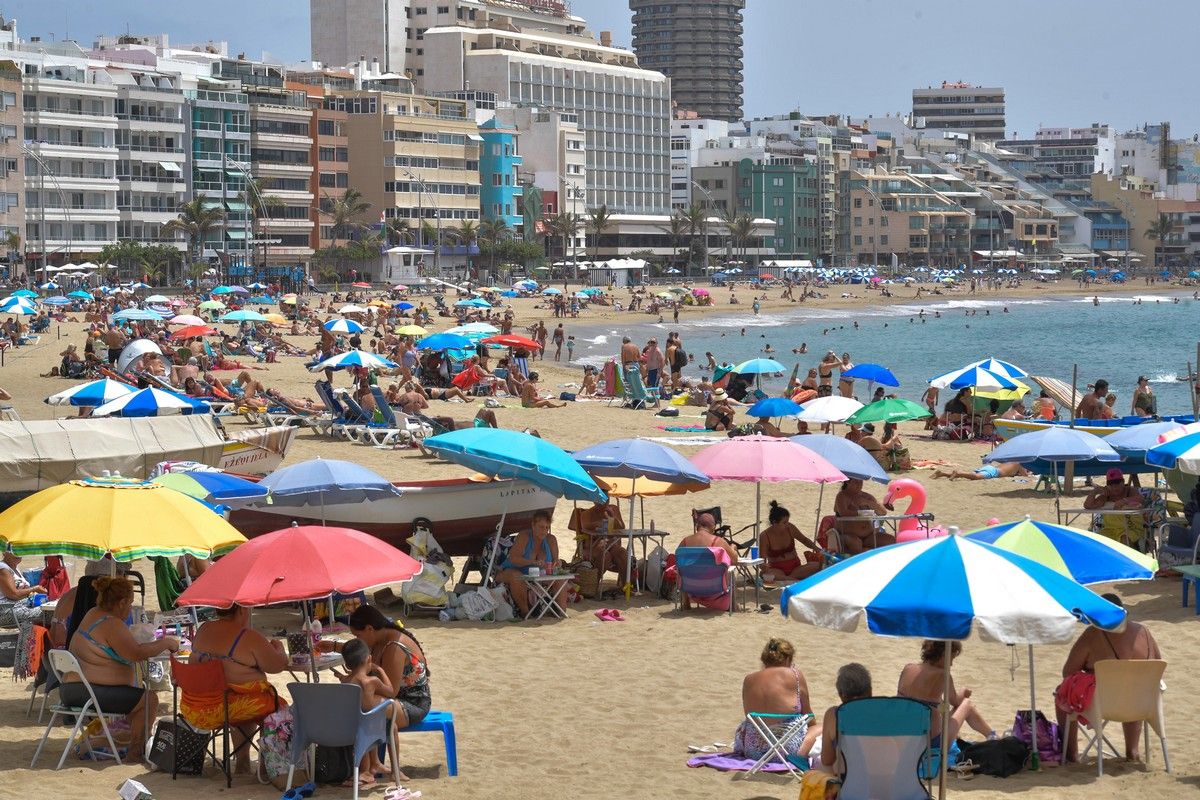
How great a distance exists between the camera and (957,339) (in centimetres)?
7475

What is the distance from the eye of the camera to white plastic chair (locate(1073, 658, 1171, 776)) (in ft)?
26.3

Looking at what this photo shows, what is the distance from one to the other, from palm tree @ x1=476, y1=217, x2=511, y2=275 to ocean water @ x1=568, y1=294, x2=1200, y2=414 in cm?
1862

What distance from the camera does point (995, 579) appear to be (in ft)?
22.3

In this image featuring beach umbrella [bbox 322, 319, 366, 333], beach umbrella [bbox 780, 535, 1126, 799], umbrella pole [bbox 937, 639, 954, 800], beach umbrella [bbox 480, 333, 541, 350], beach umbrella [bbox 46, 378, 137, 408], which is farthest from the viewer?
beach umbrella [bbox 322, 319, 366, 333]

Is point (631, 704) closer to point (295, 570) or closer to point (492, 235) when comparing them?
point (295, 570)

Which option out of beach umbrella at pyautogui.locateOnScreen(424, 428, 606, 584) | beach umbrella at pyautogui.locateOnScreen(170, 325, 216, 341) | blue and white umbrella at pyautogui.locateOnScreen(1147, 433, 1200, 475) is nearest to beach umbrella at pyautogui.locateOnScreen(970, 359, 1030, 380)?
blue and white umbrella at pyautogui.locateOnScreen(1147, 433, 1200, 475)

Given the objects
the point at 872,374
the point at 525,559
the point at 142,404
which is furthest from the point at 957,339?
the point at 525,559

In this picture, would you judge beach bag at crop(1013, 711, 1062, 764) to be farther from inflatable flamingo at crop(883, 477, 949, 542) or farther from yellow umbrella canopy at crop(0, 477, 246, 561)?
inflatable flamingo at crop(883, 477, 949, 542)

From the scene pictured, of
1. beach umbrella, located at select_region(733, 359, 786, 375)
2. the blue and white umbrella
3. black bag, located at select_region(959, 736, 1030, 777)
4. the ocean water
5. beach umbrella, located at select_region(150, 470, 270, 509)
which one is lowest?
the ocean water

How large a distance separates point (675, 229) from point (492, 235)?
29.5 metres

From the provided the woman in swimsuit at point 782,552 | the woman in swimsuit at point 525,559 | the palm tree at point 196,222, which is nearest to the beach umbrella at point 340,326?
the woman in swimsuit at point 782,552

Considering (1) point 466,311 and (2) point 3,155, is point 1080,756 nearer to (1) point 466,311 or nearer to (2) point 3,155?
(1) point 466,311

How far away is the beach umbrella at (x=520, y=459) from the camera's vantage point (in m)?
11.7

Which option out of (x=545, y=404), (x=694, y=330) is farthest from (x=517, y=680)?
(x=694, y=330)
